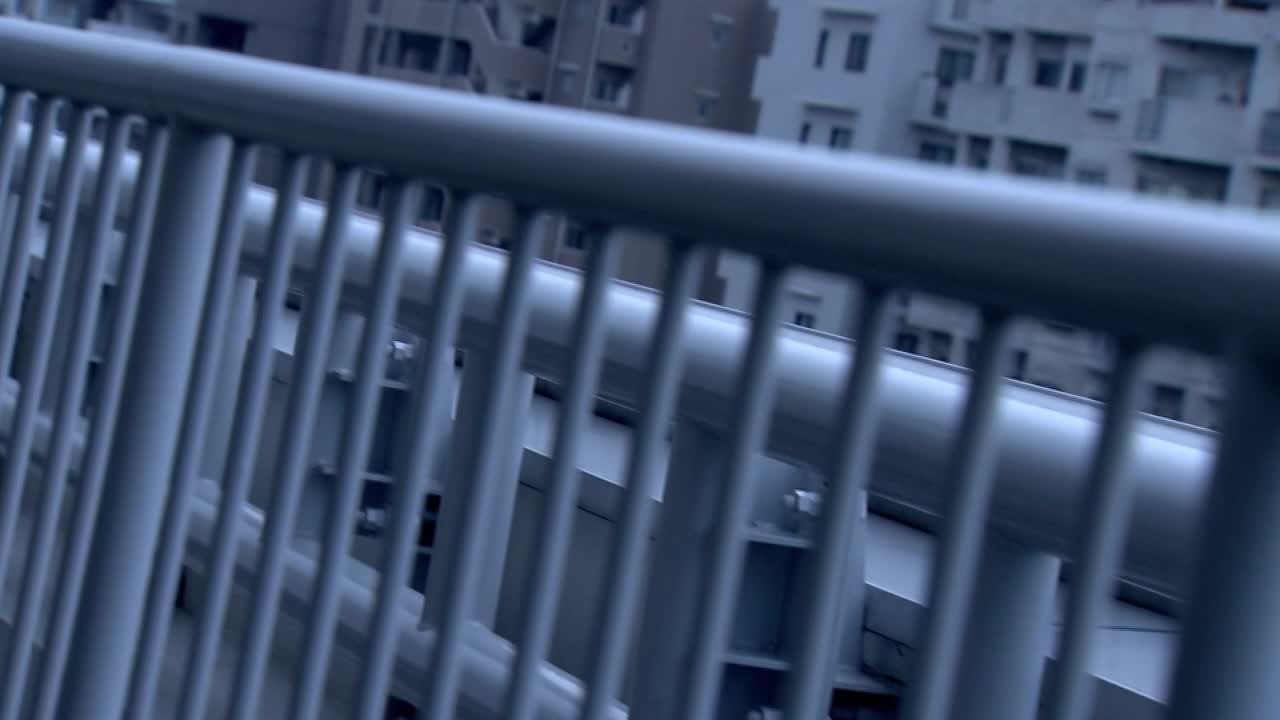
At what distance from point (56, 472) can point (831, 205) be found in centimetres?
86

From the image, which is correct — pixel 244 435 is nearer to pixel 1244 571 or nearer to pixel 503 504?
pixel 503 504

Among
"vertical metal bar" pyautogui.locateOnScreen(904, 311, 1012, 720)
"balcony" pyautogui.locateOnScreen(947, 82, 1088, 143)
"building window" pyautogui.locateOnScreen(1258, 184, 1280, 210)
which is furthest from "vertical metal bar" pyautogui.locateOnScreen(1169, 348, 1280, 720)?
"balcony" pyautogui.locateOnScreen(947, 82, 1088, 143)

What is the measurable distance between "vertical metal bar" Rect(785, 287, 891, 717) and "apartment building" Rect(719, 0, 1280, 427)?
1504 millimetres

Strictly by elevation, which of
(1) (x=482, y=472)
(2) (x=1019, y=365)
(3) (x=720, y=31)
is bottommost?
(1) (x=482, y=472)

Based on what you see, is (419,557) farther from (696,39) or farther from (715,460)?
(696,39)

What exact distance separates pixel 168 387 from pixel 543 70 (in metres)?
2.20

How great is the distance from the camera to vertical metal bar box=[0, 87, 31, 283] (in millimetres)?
1521

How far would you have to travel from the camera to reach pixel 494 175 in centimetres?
88

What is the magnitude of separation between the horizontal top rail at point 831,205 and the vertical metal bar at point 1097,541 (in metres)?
0.04

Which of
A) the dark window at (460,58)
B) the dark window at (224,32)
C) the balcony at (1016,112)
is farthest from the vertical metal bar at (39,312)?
the dark window at (224,32)

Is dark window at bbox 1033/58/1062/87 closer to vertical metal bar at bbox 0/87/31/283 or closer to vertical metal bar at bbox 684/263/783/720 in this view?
vertical metal bar at bbox 0/87/31/283

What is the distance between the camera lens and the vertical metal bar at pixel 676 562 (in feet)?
2.76

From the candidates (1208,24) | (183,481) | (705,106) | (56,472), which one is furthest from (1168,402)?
(705,106)

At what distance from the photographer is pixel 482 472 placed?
90cm
